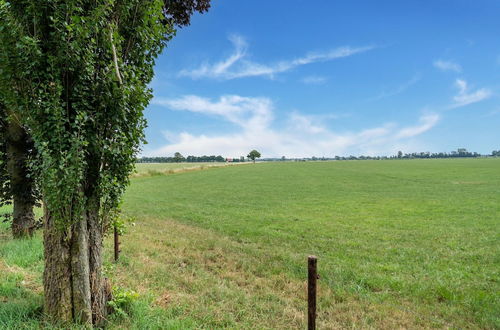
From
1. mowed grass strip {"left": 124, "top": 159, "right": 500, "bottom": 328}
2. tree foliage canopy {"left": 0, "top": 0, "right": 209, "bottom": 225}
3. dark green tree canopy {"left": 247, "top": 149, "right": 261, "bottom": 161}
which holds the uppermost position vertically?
dark green tree canopy {"left": 247, "top": 149, "right": 261, "bottom": 161}

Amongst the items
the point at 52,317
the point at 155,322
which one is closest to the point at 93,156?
the point at 52,317

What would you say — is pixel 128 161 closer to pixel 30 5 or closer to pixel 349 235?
pixel 30 5

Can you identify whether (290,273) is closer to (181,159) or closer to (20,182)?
(20,182)

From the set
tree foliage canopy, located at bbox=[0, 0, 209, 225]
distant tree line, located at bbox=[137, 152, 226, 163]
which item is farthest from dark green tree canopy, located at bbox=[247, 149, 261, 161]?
tree foliage canopy, located at bbox=[0, 0, 209, 225]

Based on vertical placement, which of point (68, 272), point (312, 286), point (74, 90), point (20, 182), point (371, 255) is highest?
point (74, 90)

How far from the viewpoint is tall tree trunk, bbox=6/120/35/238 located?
680cm

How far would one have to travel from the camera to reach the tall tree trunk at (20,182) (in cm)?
680

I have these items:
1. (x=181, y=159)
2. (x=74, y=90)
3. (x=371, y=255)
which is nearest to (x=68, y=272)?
(x=74, y=90)

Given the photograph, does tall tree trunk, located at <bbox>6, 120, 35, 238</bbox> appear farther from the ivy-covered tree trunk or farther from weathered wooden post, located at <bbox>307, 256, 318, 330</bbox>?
weathered wooden post, located at <bbox>307, 256, 318, 330</bbox>

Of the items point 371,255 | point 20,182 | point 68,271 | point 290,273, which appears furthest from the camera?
point 371,255

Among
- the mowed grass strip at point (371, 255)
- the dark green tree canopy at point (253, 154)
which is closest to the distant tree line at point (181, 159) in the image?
the dark green tree canopy at point (253, 154)

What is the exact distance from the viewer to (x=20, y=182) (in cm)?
695

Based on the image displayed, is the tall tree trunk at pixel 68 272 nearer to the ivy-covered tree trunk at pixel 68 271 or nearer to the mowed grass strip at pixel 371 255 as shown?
the ivy-covered tree trunk at pixel 68 271

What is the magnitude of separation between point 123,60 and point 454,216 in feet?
53.9
